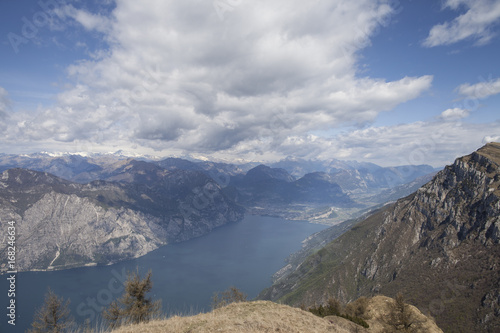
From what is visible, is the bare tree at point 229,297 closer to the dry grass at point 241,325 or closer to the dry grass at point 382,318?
the dry grass at point 382,318

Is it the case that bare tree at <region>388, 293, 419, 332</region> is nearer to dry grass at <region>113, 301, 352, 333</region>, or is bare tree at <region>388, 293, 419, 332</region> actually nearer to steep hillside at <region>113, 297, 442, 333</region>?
steep hillside at <region>113, 297, 442, 333</region>

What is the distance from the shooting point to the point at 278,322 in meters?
24.5

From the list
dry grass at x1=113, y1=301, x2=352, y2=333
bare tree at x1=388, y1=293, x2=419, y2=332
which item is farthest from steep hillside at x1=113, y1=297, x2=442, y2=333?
bare tree at x1=388, y1=293, x2=419, y2=332

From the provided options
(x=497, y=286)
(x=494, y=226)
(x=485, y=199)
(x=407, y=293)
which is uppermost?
(x=485, y=199)

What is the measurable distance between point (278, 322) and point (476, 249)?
218m

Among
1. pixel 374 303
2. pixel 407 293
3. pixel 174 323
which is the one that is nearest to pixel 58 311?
pixel 174 323

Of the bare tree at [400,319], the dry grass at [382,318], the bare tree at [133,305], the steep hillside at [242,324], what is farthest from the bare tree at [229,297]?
the bare tree at [400,319]

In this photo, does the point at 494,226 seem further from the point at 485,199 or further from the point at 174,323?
the point at 174,323

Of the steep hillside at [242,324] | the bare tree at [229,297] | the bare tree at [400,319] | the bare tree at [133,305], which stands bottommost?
the bare tree at [229,297]

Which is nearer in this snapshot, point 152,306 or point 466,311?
point 152,306

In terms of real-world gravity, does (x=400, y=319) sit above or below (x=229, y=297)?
above

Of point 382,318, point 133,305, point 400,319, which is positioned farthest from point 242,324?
point 382,318

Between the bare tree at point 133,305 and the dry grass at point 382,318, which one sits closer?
the bare tree at point 133,305

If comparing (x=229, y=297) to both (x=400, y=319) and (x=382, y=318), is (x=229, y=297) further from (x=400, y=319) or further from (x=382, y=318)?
(x=400, y=319)
